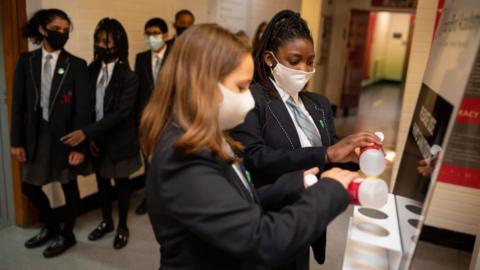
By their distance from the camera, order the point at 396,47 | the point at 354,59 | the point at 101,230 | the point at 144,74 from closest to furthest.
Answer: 1. the point at 101,230
2. the point at 144,74
3. the point at 354,59
4. the point at 396,47

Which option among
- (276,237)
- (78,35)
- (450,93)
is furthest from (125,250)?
(450,93)

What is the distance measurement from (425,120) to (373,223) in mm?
372

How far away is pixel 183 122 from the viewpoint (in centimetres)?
96

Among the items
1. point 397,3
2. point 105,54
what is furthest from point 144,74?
point 397,3

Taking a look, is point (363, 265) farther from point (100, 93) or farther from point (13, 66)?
point (13, 66)

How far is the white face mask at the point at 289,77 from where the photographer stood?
157 cm

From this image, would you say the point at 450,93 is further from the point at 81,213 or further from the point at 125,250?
the point at 81,213

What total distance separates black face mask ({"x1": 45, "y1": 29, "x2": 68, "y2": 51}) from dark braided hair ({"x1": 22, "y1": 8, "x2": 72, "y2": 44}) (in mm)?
52

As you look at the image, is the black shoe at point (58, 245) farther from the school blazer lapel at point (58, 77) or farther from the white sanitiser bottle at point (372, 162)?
the white sanitiser bottle at point (372, 162)

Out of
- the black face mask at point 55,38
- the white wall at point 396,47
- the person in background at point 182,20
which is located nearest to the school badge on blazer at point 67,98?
the black face mask at point 55,38

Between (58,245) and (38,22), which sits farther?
(58,245)

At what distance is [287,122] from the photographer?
61.0 inches

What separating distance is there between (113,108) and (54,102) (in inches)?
15.2

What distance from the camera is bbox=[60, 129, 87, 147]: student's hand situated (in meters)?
2.68
